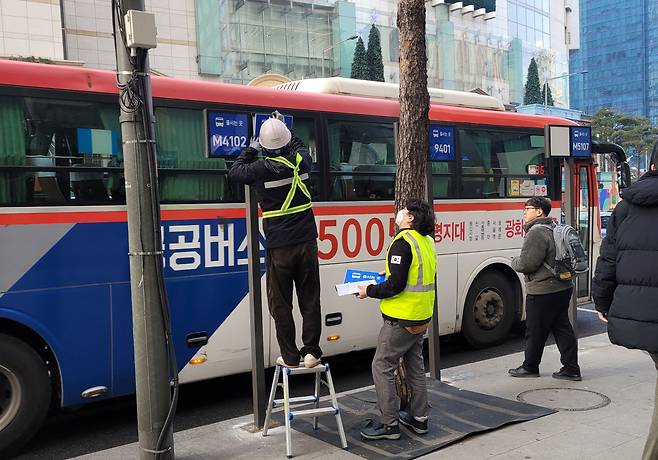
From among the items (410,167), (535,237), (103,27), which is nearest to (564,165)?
(535,237)

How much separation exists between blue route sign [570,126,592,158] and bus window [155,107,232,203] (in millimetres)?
4347

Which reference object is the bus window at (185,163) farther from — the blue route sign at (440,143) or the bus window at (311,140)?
the blue route sign at (440,143)

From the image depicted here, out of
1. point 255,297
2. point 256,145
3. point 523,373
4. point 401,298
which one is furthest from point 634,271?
point 523,373

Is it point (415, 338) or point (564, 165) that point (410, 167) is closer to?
point (415, 338)

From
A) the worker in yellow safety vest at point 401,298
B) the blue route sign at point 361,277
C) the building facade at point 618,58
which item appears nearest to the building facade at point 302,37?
the blue route sign at point 361,277

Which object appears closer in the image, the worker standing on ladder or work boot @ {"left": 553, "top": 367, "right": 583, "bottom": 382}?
the worker standing on ladder

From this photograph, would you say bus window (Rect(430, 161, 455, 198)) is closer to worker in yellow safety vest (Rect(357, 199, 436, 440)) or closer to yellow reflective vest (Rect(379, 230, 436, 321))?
worker in yellow safety vest (Rect(357, 199, 436, 440))

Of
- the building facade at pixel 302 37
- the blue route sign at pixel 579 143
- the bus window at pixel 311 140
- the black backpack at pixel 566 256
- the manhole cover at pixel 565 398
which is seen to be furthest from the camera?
the building facade at pixel 302 37

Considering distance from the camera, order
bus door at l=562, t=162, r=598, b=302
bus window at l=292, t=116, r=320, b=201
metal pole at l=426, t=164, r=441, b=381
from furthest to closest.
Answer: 1. bus door at l=562, t=162, r=598, b=302
2. bus window at l=292, t=116, r=320, b=201
3. metal pole at l=426, t=164, r=441, b=381

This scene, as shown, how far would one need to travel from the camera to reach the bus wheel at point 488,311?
331 inches

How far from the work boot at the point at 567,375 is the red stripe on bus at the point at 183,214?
2.34 m

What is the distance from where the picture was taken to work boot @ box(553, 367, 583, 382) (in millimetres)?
6602

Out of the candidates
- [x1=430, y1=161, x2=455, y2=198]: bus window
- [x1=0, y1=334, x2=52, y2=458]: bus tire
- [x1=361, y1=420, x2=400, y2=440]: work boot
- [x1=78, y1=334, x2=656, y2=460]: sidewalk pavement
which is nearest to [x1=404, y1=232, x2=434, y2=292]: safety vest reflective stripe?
[x1=361, y1=420, x2=400, y2=440]: work boot

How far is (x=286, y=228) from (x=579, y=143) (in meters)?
4.75
